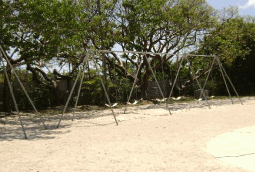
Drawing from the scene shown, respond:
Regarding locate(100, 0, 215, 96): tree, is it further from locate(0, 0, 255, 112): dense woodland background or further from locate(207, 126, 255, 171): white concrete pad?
locate(207, 126, 255, 171): white concrete pad

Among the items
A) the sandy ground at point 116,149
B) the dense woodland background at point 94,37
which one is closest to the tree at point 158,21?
the dense woodland background at point 94,37

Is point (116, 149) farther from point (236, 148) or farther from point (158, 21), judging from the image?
point (158, 21)

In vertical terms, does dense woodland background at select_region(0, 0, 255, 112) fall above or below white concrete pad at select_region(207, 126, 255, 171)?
above

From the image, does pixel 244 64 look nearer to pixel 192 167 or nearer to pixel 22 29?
pixel 22 29

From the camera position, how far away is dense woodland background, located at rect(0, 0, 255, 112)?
12484 mm

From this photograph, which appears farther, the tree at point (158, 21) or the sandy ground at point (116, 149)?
the tree at point (158, 21)

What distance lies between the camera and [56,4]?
1252 centimetres

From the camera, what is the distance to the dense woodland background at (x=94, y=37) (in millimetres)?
12484

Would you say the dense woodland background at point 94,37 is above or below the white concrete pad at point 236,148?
above

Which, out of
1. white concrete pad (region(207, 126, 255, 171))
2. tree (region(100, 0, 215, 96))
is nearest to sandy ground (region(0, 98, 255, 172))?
white concrete pad (region(207, 126, 255, 171))

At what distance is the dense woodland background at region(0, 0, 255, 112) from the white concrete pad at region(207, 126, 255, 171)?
233 inches

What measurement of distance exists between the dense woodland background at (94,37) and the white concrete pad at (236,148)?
591cm

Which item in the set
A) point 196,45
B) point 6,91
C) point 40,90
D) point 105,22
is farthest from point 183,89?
point 6,91

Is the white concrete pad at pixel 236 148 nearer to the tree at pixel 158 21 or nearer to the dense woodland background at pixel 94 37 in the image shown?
the dense woodland background at pixel 94 37
